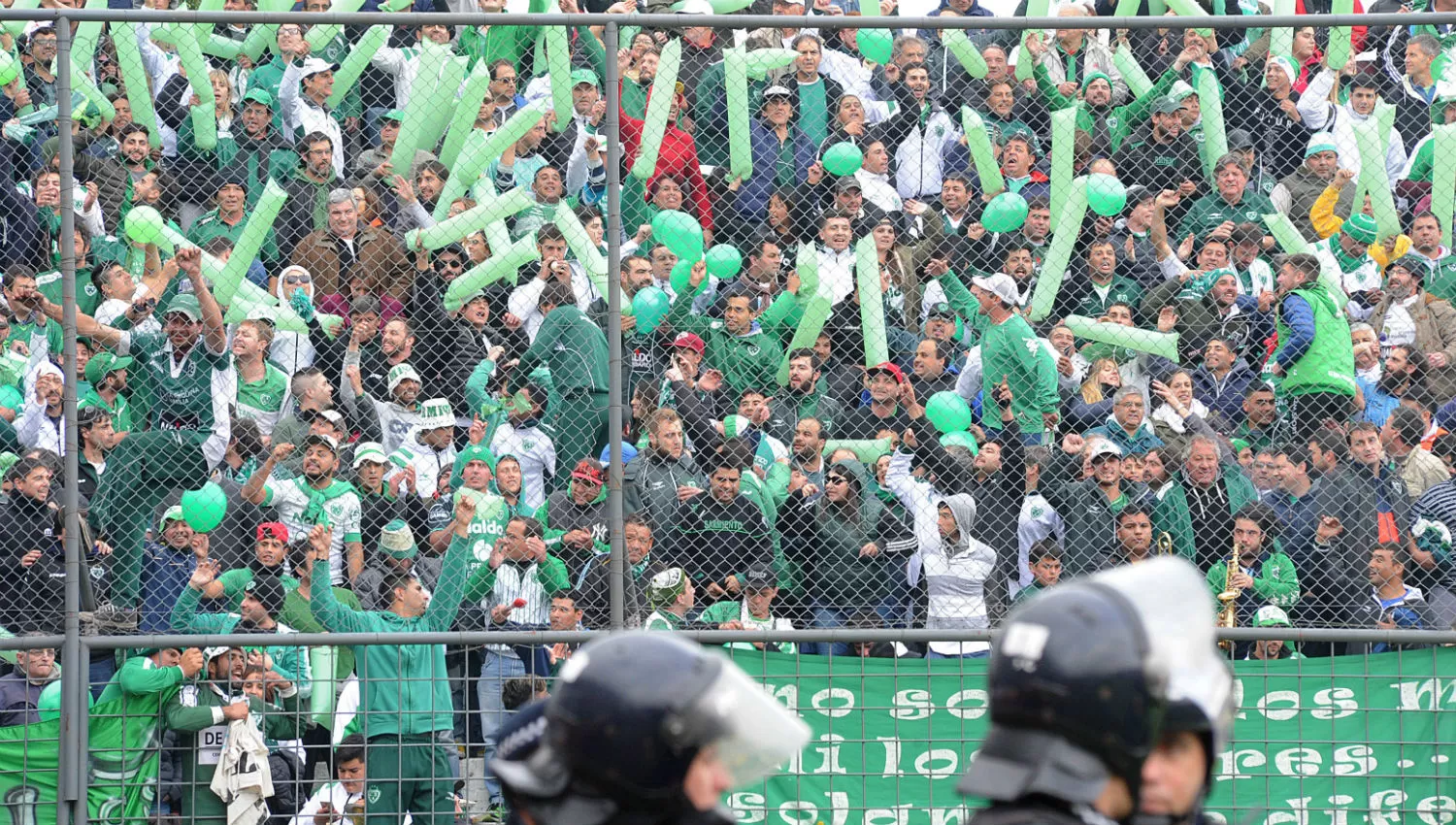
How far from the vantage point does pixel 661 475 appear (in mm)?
8008

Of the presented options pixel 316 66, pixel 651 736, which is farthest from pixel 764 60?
pixel 651 736

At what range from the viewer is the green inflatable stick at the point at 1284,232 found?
345 inches

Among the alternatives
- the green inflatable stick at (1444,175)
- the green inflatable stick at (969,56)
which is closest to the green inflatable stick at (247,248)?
the green inflatable stick at (969,56)

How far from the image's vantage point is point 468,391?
28.2 ft

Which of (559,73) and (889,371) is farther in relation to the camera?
(559,73)

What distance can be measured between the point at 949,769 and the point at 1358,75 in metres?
4.80

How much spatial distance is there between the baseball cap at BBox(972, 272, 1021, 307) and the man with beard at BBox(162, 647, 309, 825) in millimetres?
3293

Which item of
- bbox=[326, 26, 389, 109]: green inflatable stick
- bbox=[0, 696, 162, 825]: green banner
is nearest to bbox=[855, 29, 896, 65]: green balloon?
bbox=[326, 26, 389, 109]: green inflatable stick

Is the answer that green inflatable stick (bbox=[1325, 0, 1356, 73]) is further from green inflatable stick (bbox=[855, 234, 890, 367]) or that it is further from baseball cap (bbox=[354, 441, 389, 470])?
baseball cap (bbox=[354, 441, 389, 470])

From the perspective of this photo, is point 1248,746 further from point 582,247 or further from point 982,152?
point 582,247

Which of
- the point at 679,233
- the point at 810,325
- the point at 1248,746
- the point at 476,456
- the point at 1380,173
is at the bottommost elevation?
the point at 1248,746

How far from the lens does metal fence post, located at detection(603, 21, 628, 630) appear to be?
7.46 metres

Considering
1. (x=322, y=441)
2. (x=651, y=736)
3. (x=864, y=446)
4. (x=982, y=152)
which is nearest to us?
(x=651, y=736)

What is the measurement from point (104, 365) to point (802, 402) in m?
2.83
